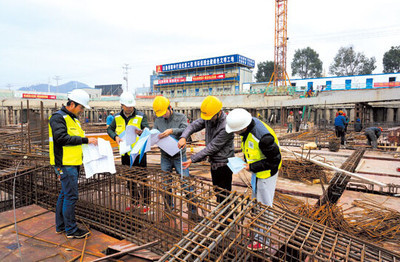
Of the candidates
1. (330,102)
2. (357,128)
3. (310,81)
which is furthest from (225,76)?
(357,128)

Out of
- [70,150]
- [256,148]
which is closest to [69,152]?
[70,150]

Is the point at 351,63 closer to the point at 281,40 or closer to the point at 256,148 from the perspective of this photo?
the point at 281,40

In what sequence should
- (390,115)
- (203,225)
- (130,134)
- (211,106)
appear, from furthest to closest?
(390,115)
(130,134)
(211,106)
(203,225)

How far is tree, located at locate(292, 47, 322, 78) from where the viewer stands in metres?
60.4

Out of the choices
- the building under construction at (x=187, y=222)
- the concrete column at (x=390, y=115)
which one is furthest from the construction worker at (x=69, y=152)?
the concrete column at (x=390, y=115)

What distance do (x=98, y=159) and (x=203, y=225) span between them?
65.0 inches

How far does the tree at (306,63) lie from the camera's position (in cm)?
6044

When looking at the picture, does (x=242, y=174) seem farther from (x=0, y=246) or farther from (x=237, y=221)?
(x=0, y=246)

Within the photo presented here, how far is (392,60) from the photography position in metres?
50.8

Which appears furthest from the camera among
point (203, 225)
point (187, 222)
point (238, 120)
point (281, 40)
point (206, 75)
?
point (206, 75)

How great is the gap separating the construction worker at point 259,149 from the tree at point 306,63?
6501 centimetres

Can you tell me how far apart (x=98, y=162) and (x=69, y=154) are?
0.33m

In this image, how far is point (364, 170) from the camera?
272 inches

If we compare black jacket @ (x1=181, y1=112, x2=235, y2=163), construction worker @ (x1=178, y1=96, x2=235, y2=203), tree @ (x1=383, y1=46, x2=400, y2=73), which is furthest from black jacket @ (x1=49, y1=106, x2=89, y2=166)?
tree @ (x1=383, y1=46, x2=400, y2=73)
